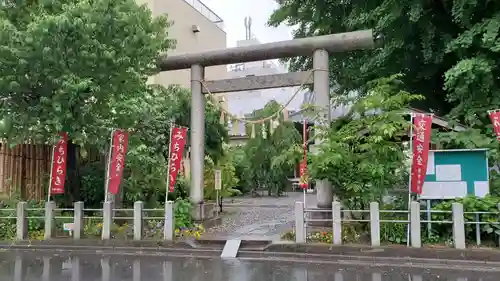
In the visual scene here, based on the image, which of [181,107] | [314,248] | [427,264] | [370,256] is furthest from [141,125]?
[427,264]

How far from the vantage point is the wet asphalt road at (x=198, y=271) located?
7789 mm

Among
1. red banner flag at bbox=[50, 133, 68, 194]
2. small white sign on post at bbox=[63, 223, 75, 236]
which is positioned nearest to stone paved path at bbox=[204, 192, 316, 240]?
small white sign on post at bbox=[63, 223, 75, 236]

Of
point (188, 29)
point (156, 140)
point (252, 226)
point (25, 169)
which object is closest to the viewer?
point (252, 226)

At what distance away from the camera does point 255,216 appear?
52.7ft

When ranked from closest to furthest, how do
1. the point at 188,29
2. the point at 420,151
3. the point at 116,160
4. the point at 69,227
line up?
1. the point at 420,151
2. the point at 69,227
3. the point at 116,160
4. the point at 188,29

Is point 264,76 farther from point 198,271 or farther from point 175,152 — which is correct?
point 198,271

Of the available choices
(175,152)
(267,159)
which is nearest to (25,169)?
(175,152)

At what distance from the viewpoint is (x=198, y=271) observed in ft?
27.6

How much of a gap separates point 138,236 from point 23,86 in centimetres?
533

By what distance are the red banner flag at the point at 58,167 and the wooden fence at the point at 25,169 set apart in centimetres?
299

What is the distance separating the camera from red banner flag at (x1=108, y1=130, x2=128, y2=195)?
37.5ft

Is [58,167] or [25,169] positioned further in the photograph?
[25,169]

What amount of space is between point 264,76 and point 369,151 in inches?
166

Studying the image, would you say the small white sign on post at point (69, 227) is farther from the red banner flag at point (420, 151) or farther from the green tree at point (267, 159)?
the green tree at point (267, 159)
